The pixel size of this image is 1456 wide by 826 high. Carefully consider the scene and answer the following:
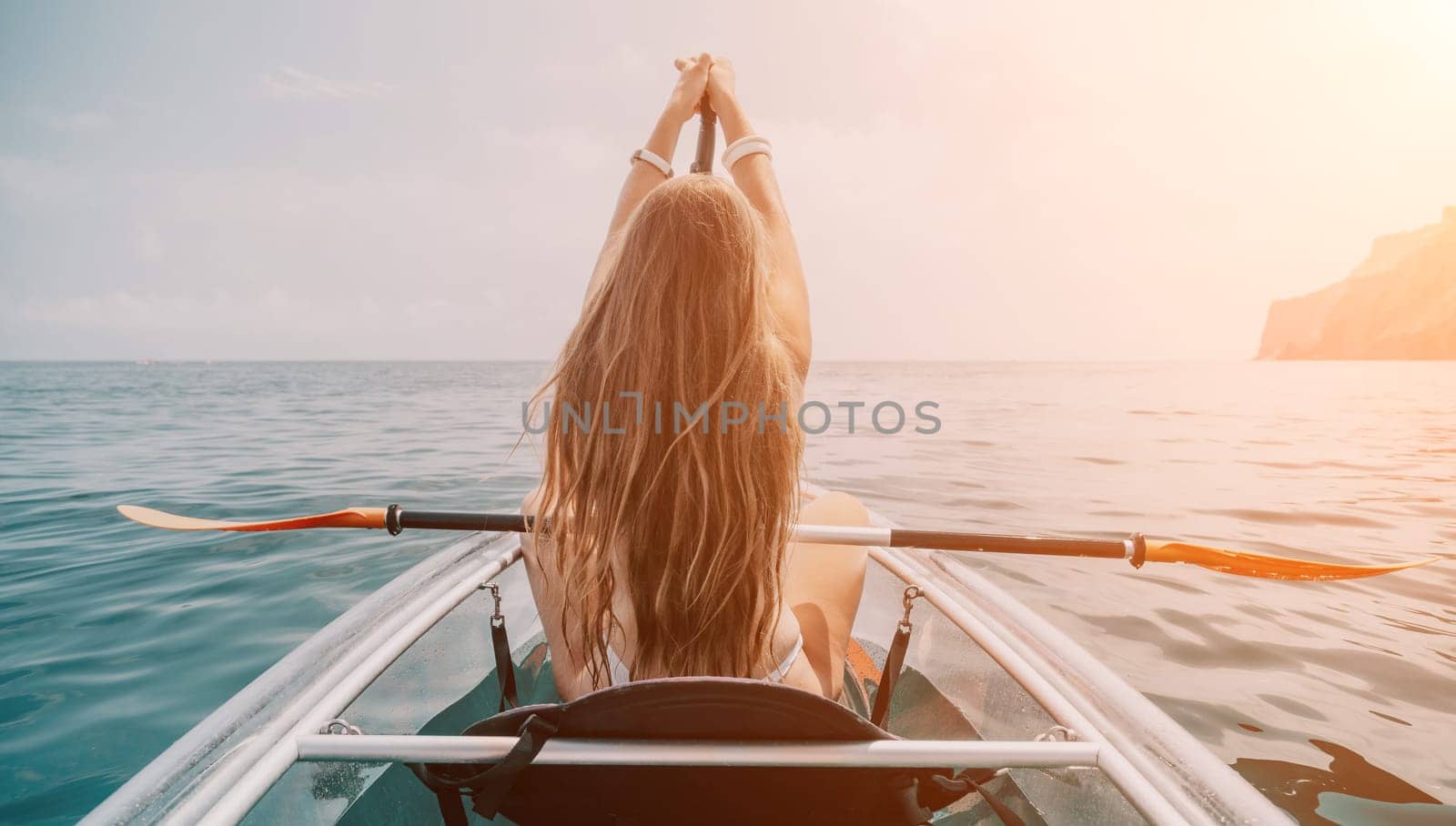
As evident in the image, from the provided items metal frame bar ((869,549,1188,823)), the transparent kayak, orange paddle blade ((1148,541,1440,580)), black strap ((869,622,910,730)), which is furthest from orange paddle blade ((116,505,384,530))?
orange paddle blade ((1148,541,1440,580))

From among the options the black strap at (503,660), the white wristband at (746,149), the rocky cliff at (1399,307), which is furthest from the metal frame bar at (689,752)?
the rocky cliff at (1399,307)

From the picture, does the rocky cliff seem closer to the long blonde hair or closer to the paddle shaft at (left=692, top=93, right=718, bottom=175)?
the paddle shaft at (left=692, top=93, right=718, bottom=175)

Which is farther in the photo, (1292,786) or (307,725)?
(1292,786)

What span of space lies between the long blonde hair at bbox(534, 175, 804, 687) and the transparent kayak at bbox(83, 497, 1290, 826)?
1.38 ft

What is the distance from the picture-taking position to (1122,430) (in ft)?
44.0

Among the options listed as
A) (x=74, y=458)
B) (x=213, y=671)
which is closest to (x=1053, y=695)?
(x=213, y=671)

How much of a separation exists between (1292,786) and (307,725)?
335 centimetres

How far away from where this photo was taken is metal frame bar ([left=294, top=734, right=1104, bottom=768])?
40.4 inches

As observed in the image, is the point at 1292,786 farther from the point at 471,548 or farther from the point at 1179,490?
the point at 1179,490

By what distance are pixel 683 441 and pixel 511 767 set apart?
0.67m

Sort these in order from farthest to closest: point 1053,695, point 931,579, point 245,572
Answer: point 245,572, point 931,579, point 1053,695

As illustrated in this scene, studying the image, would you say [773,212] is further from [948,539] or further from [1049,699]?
[1049,699]

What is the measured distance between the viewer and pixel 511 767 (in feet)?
3.27

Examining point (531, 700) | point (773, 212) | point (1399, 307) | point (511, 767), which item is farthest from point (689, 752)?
point (1399, 307)
